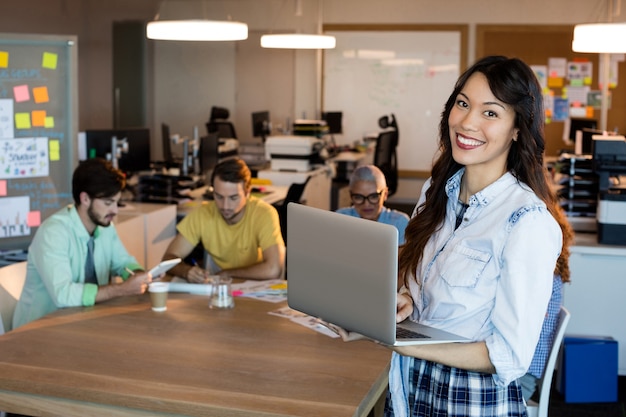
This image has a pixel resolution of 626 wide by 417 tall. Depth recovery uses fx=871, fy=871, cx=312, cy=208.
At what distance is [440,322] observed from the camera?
2.05m

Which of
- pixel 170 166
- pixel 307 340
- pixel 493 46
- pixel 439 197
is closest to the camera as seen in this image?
pixel 439 197

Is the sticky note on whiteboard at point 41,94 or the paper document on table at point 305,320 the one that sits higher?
the sticky note on whiteboard at point 41,94

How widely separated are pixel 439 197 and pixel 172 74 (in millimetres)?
9526

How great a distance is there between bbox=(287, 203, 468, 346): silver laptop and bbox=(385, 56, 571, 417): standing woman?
63 mm

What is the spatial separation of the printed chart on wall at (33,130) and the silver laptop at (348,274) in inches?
115

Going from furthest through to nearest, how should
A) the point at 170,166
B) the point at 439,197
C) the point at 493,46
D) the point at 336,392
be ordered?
the point at 493,46 < the point at 170,166 < the point at 336,392 < the point at 439,197

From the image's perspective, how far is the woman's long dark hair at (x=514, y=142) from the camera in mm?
1949

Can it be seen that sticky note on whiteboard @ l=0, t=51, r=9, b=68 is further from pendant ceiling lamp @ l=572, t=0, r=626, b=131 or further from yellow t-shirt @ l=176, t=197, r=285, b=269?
pendant ceiling lamp @ l=572, t=0, r=626, b=131

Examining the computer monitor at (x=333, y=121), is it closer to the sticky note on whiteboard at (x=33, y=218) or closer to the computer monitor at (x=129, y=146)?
the computer monitor at (x=129, y=146)

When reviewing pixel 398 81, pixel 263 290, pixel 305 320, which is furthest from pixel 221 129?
pixel 305 320

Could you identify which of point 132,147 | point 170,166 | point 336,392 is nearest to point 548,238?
point 336,392

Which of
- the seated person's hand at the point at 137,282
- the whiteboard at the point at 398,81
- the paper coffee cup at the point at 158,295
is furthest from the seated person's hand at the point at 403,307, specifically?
the whiteboard at the point at 398,81

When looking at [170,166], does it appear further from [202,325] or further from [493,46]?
[493,46]

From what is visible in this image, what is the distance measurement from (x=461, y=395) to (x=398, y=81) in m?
9.55
